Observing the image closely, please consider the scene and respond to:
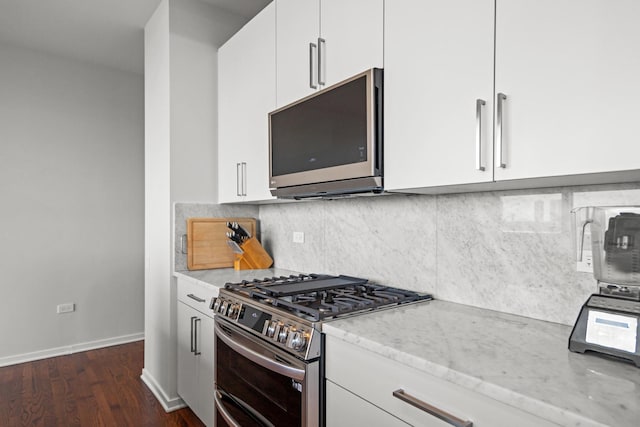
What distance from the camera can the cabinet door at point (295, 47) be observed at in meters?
1.86

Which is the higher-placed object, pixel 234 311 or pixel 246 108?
pixel 246 108

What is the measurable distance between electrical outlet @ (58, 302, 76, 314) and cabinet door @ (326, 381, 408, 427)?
3.31 meters

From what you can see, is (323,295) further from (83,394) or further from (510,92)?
(83,394)

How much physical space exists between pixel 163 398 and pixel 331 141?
6.93ft

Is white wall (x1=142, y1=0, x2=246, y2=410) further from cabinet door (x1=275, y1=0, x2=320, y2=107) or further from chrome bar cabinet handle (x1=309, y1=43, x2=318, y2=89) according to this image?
chrome bar cabinet handle (x1=309, y1=43, x2=318, y2=89)

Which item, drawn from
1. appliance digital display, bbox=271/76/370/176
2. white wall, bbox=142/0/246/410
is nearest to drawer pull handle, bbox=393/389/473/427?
appliance digital display, bbox=271/76/370/176

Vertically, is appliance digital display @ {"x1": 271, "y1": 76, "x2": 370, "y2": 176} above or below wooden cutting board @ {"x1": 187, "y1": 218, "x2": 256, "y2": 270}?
above

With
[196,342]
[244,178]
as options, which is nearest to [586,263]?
[244,178]

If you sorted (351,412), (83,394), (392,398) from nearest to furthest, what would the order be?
1. (392,398)
2. (351,412)
3. (83,394)

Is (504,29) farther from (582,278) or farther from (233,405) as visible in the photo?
(233,405)

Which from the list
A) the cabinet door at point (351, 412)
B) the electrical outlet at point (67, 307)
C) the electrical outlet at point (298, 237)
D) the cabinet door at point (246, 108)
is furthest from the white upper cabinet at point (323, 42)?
the electrical outlet at point (67, 307)

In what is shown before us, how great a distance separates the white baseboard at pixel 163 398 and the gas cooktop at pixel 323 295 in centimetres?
115

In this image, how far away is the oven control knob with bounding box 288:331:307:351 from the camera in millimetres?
1329

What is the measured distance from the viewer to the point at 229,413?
1.83 m
